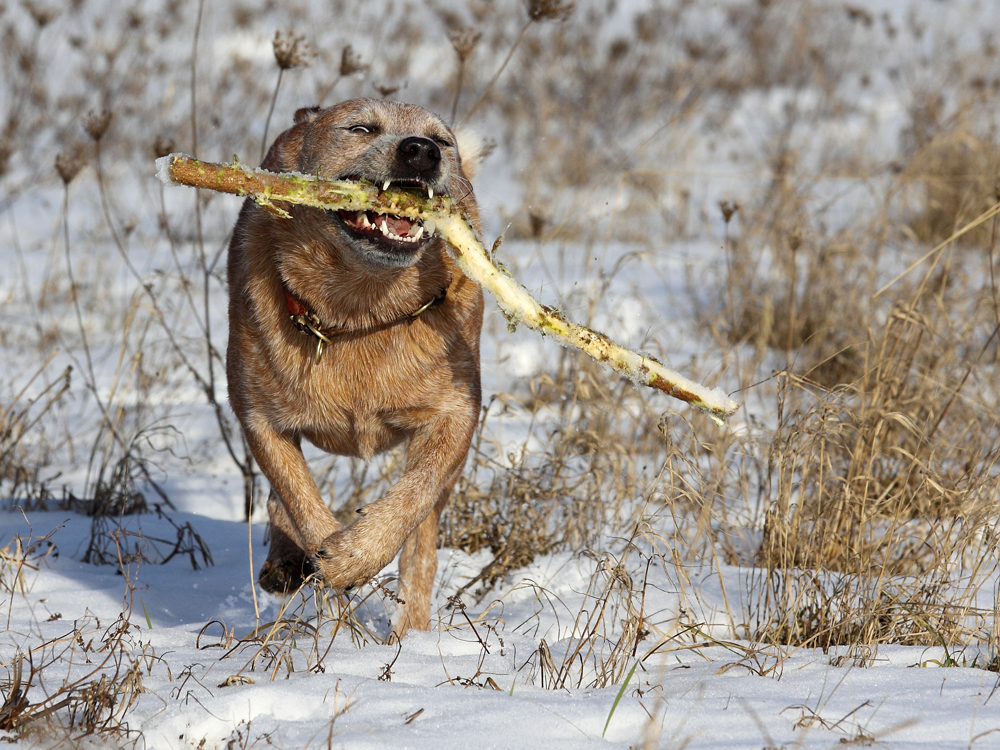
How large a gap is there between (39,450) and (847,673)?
12.2ft

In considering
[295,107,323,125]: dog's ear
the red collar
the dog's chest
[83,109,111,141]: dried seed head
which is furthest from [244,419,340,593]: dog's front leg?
[83,109,111,141]: dried seed head

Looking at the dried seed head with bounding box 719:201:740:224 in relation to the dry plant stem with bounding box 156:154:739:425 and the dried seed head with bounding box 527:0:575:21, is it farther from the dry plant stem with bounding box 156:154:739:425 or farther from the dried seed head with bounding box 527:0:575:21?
the dry plant stem with bounding box 156:154:739:425

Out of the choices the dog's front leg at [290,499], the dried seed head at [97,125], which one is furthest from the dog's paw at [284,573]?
the dried seed head at [97,125]

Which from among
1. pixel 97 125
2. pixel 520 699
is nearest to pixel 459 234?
pixel 520 699

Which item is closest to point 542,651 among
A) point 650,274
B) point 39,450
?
point 39,450

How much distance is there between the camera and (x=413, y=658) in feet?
7.81

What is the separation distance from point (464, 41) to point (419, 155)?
4.15 ft

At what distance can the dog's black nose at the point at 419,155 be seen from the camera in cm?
275

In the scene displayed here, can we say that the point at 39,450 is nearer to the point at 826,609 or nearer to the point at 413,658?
the point at 413,658

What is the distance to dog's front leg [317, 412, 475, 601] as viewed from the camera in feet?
8.69

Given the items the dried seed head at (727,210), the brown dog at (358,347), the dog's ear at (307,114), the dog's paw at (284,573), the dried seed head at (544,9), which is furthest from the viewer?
the dried seed head at (727,210)

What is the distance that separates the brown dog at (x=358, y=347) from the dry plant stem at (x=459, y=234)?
0.18m

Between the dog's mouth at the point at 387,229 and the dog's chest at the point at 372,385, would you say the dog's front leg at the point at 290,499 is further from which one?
the dog's mouth at the point at 387,229

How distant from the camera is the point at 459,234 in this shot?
254 centimetres
